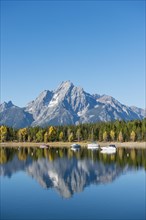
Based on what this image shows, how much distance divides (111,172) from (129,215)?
4936 centimetres

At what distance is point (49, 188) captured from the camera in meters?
86.0

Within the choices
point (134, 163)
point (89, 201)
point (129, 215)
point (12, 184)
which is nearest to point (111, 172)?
point (134, 163)

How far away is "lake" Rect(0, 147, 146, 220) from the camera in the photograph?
60656 millimetres

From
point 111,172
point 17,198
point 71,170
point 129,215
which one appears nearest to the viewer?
point 129,215

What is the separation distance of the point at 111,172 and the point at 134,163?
22.4 m

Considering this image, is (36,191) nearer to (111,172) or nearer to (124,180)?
(124,180)

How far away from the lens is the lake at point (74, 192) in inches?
2388

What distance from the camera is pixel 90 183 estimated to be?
9162cm

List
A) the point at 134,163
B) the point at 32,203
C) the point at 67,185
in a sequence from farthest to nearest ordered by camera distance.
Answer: the point at 134,163, the point at 67,185, the point at 32,203

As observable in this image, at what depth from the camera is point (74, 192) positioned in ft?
262

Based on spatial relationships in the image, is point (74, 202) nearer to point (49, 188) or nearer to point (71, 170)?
point (49, 188)

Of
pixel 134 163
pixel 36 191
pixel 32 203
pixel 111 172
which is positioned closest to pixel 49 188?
pixel 36 191

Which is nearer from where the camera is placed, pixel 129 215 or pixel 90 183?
pixel 129 215

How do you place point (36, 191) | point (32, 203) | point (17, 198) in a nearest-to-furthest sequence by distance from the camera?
1. point (32, 203)
2. point (17, 198)
3. point (36, 191)
